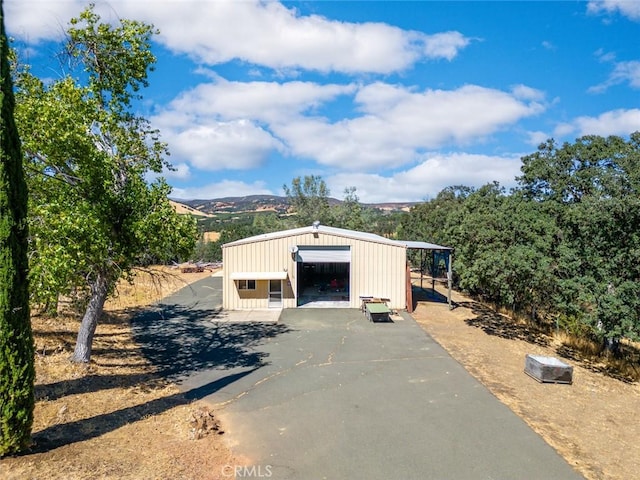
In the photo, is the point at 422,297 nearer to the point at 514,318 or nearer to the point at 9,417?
the point at 514,318

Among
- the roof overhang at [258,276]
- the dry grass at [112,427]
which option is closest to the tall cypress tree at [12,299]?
the dry grass at [112,427]

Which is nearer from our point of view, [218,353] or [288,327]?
[218,353]

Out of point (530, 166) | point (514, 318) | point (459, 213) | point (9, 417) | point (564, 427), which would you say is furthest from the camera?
point (459, 213)

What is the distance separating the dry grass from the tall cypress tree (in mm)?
471

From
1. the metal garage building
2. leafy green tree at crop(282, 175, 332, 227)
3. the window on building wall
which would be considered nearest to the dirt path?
the metal garage building

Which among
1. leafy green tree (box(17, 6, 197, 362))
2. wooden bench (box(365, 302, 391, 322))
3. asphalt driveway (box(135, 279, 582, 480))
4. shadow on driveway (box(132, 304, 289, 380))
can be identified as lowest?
asphalt driveway (box(135, 279, 582, 480))

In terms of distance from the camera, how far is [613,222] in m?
11.7

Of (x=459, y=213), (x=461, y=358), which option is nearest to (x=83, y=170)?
(x=461, y=358)

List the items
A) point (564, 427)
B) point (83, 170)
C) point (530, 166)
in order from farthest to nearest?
1. point (530, 166)
2. point (83, 170)
3. point (564, 427)

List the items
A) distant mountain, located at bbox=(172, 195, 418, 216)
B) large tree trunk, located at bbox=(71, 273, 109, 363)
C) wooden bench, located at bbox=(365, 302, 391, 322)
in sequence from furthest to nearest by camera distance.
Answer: distant mountain, located at bbox=(172, 195, 418, 216), wooden bench, located at bbox=(365, 302, 391, 322), large tree trunk, located at bbox=(71, 273, 109, 363)

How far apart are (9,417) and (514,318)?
738 inches

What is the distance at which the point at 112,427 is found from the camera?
697cm

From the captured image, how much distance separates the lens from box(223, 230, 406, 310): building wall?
1895cm

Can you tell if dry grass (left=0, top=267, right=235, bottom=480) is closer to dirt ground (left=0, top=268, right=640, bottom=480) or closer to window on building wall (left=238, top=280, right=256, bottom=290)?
dirt ground (left=0, top=268, right=640, bottom=480)
